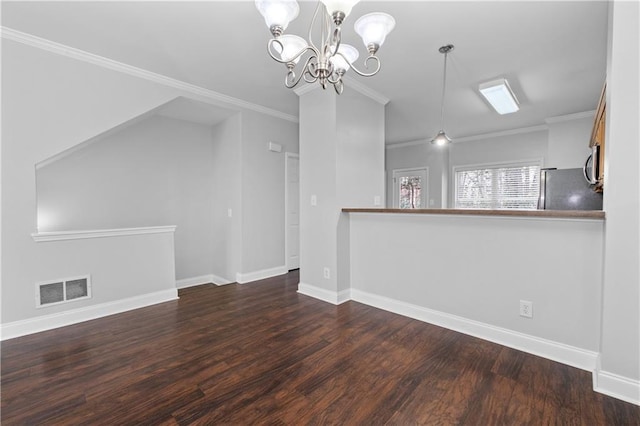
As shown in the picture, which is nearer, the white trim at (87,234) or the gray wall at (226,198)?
Result: the white trim at (87,234)

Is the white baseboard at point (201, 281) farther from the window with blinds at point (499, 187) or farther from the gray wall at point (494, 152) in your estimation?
the window with blinds at point (499, 187)

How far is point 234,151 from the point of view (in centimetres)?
432

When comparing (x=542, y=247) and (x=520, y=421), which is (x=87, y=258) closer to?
(x=520, y=421)

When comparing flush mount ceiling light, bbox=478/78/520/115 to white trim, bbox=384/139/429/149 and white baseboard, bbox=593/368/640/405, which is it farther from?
white baseboard, bbox=593/368/640/405

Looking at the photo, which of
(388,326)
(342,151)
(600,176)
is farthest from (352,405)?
(600,176)

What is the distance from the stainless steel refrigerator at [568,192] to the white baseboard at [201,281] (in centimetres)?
443

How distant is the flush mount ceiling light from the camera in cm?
328

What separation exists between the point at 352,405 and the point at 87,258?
2.95 meters

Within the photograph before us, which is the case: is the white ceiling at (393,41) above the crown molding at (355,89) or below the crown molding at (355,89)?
above

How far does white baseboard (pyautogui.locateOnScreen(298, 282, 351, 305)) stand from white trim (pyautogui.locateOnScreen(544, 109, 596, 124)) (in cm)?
462

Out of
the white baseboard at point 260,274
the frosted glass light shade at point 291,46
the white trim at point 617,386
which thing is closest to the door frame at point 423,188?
the white baseboard at point 260,274

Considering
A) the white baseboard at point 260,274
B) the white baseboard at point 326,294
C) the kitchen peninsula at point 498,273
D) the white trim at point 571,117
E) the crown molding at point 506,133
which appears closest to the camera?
the kitchen peninsula at point 498,273

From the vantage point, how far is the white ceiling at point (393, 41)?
7.22 ft

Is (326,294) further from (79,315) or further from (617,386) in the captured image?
(79,315)
